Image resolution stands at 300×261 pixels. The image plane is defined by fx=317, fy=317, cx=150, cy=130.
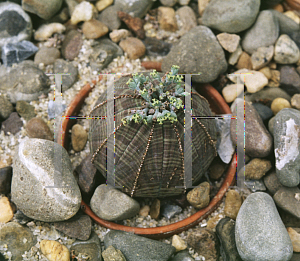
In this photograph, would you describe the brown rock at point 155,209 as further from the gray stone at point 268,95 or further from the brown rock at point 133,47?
the brown rock at point 133,47

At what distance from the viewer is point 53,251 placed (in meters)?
2.62

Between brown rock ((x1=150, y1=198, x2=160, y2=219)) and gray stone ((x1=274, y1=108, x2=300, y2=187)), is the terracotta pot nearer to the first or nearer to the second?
brown rock ((x1=150, y1=198, x2=160, y2=219))

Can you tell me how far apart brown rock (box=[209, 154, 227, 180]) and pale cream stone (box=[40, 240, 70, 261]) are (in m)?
1.53

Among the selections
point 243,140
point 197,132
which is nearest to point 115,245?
point 197,132

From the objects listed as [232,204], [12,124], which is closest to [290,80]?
[232,204]

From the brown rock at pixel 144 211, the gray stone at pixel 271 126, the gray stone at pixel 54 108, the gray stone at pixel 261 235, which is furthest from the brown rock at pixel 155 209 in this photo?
the gray stone at pixel 54 108

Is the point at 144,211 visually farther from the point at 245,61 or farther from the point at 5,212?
the point at 245,61

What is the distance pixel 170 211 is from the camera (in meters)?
3.00

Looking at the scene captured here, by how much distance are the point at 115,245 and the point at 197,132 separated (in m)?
1.18

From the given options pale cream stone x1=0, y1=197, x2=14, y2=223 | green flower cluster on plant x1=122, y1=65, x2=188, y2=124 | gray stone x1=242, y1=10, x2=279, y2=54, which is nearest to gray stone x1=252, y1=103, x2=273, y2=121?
gray stone x1=242, y1=10, x2=279, y2=54

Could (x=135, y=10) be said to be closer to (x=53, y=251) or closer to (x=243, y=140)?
(x=243, y=140)

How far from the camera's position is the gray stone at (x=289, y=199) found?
2.77 meters

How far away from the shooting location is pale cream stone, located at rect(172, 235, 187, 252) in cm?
278

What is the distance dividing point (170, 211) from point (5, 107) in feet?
6.63
